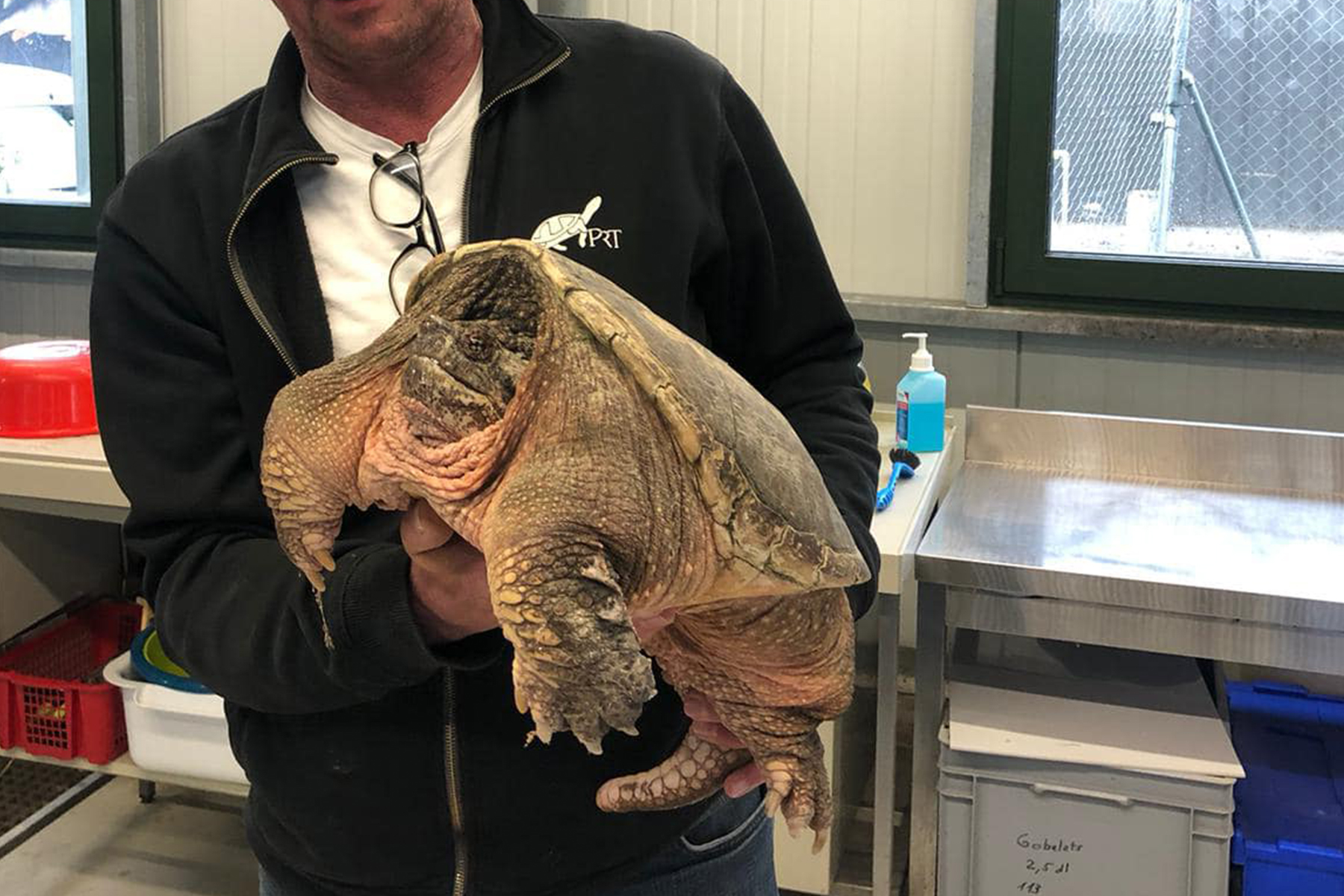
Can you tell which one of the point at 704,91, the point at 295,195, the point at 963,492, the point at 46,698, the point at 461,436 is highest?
the point at 704,91

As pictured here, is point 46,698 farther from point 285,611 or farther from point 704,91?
point 704,91

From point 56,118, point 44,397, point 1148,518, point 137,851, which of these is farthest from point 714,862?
point 56,118

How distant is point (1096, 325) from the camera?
270cm

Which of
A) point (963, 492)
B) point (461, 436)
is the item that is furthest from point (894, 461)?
point (461, 436)

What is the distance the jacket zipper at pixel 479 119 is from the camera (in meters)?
1.12

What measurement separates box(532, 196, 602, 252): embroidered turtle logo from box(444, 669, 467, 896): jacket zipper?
39 centimetres

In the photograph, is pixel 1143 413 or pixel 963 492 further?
pixel 1143 413

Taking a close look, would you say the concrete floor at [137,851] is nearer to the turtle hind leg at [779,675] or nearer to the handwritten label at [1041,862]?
the handwritten label at [1041,862]

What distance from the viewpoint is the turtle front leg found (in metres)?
0.75

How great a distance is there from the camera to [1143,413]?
2740mm

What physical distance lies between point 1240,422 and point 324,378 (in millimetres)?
2275

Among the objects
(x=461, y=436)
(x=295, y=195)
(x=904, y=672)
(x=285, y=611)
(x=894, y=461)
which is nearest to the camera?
(x=461, y=436)

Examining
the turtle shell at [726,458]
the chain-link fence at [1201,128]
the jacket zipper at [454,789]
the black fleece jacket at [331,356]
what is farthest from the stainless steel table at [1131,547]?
the turtle shell at [726,458]

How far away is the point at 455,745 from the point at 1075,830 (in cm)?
129
